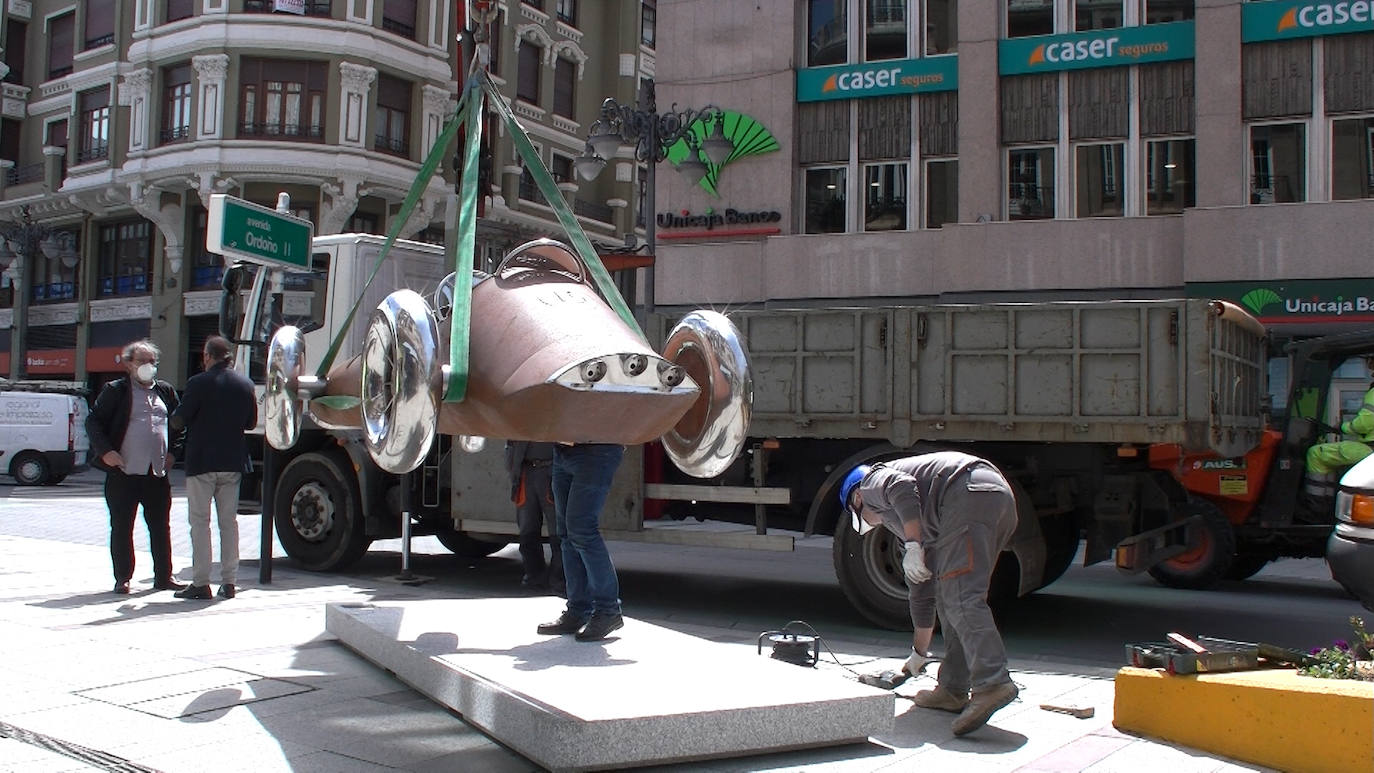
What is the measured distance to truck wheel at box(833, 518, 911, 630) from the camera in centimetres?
856

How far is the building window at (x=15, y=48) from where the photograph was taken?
129 feet

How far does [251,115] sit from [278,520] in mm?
22699

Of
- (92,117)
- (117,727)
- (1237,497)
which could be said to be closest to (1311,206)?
(1237,497)

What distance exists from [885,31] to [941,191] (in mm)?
3031

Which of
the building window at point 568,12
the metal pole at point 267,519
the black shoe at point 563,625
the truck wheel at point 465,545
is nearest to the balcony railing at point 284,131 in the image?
the building window at point 568,12

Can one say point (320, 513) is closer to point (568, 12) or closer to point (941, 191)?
point (941, 191)

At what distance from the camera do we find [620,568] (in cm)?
1287

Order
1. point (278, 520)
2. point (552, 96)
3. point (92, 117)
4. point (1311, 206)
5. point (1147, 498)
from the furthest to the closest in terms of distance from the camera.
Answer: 1. point (552, 96)
2. point (92, 117)
3. point (1311, 206)
4. point (278, 520)
5. point (1147, 498)

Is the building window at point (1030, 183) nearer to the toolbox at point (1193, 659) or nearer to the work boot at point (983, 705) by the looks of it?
the toolbox at point (1193, 659)

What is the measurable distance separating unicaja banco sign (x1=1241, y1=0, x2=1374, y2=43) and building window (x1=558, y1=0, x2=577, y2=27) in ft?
84.4

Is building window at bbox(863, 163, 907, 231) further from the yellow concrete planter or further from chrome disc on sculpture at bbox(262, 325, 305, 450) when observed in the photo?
the yellow concrete planter

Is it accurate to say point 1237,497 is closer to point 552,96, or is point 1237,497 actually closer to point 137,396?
point 137,396

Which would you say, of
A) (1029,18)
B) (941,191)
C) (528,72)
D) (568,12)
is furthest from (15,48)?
(1029,18)

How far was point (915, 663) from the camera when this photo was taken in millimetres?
6648
